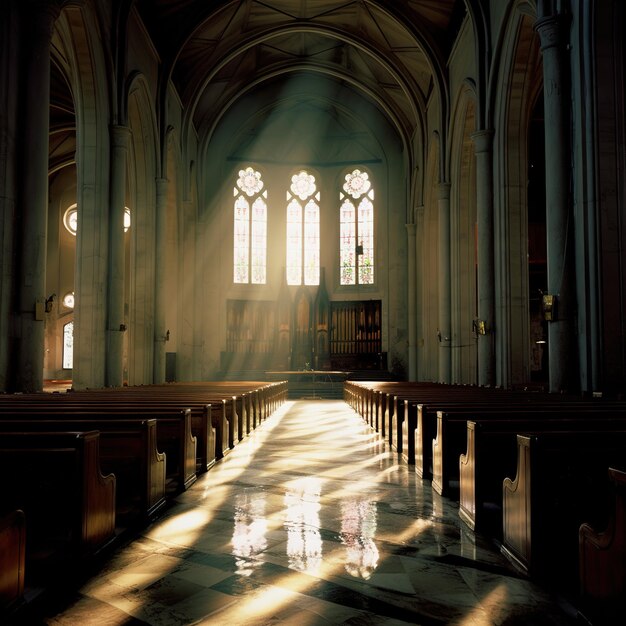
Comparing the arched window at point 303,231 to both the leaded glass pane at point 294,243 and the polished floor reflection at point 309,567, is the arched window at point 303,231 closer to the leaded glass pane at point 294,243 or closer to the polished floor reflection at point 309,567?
the leaded glass pane at point 294,243

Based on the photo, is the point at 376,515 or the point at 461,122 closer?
the point at 376,515

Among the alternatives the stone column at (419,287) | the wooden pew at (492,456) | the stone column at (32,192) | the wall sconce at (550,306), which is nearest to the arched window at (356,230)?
the stone column at (419,287)

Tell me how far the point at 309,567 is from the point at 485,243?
11.6m

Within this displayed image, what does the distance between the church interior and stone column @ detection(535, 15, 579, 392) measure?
34 mm

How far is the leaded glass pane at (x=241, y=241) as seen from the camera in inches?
1069

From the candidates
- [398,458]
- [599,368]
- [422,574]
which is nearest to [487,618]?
[422,574]

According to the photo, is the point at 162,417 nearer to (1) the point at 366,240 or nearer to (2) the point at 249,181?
(1) the point at 366,240

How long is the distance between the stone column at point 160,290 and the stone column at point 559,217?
1136 cm

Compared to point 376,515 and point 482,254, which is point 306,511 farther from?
point 482,254

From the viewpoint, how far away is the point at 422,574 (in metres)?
3.19

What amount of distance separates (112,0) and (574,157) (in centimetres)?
1034

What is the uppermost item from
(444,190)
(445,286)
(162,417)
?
(444,190)

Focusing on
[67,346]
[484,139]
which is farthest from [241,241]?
[484,139]

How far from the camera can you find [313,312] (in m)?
26.5
